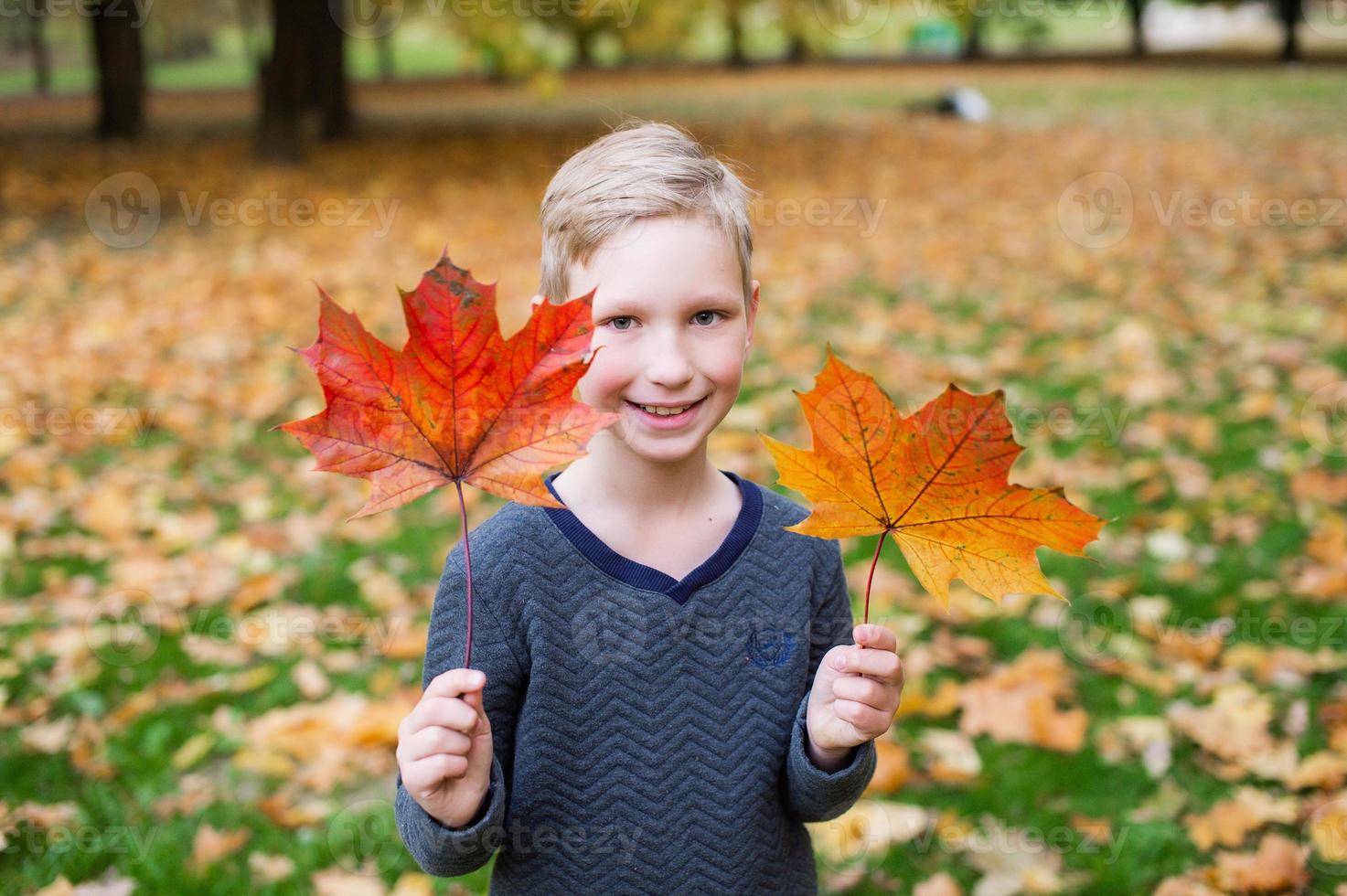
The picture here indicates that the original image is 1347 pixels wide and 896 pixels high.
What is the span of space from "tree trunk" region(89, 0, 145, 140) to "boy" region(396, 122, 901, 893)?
1624 cm

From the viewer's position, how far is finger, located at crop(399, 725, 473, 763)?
1210 mm

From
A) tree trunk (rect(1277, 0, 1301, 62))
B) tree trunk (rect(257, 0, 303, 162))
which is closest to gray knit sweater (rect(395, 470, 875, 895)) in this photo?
tree trunk (rect(257, 0, 303, 162))

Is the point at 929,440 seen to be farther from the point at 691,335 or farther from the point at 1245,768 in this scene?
the point at 1245,768

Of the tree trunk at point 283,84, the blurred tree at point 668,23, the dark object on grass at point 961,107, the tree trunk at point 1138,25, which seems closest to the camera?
the tree trunk at point 283,84

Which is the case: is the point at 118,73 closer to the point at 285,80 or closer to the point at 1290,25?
the point at 285,80

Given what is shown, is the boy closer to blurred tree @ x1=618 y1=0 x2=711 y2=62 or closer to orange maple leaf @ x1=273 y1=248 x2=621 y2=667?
orange maple leaf @ x1=273 y1=248 x2=621 y2=667

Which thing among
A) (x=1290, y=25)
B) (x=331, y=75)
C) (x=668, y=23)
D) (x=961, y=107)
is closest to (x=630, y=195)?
(x=331, y=75)

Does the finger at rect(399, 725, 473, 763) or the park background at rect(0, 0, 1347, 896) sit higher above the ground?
the finger at rect(399, 725, 473, 763)

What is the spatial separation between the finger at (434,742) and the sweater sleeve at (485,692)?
164 mm

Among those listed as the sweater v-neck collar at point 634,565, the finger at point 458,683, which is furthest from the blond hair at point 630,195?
the finger at point 458,683

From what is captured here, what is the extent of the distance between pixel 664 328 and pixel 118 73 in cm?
1747

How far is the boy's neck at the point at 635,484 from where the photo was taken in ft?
5.04

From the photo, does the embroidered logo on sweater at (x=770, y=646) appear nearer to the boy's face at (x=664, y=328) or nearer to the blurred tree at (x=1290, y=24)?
the boy's face at (x=664, y=328)

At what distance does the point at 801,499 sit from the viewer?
4961 mm
